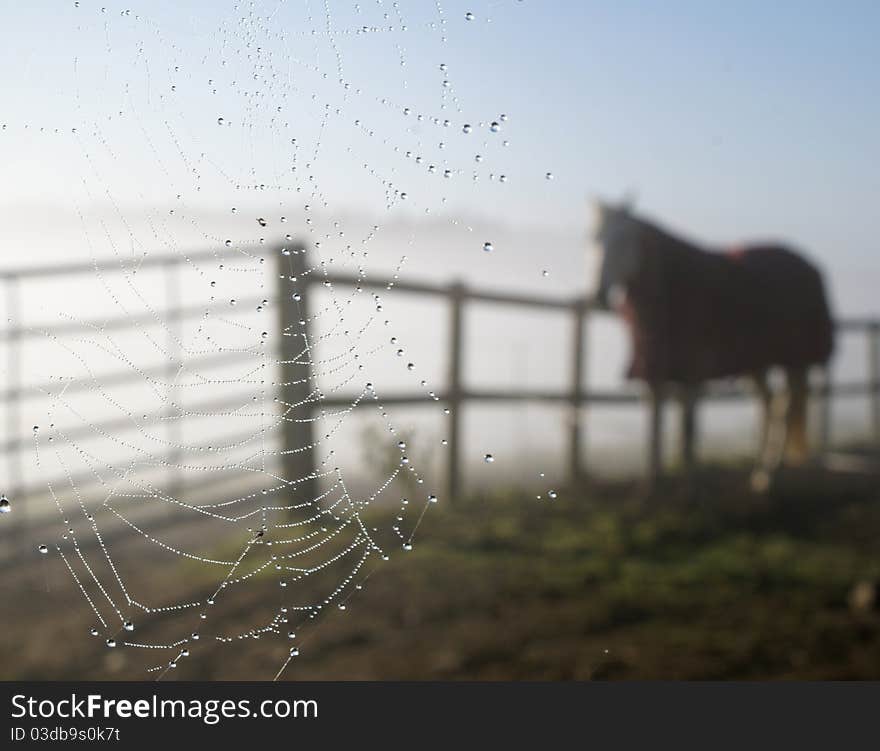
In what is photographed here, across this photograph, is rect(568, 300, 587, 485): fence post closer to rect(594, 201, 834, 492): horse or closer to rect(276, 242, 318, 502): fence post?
rect(594, 201, 834, 492): horse

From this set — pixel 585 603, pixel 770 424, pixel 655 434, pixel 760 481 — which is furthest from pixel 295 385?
pixel 770 424

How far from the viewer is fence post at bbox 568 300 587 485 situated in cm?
315

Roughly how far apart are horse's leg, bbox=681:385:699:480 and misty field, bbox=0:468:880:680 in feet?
0.32

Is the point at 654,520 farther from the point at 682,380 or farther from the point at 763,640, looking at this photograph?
the point at 763,640

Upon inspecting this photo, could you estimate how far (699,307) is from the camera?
2.71m

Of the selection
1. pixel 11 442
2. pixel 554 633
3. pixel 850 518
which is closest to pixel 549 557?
pixel 554 633

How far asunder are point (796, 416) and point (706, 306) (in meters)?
0.75

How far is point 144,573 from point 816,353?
2216mm

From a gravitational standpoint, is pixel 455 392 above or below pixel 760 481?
above

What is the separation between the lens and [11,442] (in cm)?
249

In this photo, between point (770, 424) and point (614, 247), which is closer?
point (614, 247)

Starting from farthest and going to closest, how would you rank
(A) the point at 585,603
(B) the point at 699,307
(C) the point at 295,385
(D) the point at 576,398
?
(D) the point at 576,398 → (B) the point at 699,307 → (C) the point at 295,385 → (A) the point at 585,603

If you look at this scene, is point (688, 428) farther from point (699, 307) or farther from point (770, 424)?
point (770, 424)

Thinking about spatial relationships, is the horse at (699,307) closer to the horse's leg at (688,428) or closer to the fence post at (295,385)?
the horse's leg at (688,428)
